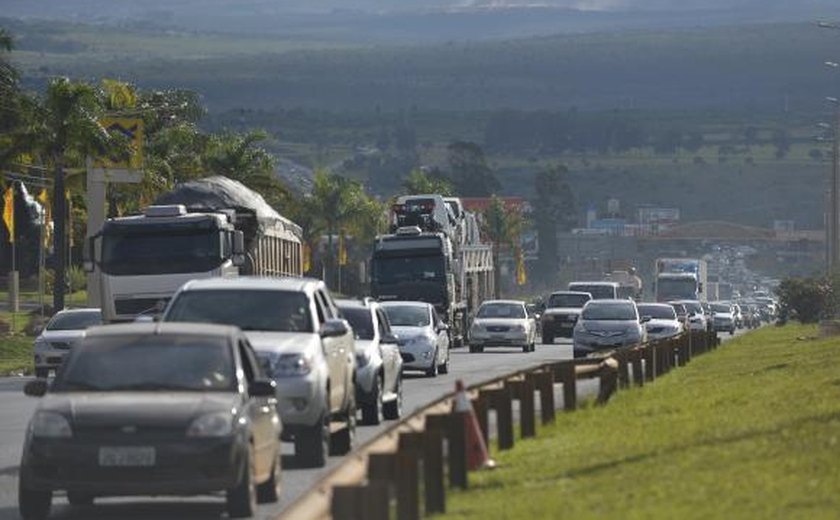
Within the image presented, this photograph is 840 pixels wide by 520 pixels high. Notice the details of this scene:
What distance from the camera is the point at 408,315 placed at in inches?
1966

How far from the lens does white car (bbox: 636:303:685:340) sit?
2744 inches

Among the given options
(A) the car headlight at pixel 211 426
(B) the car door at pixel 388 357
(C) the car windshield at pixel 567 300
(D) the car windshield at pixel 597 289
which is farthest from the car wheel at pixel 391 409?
(D) the car windshield at pixel 597 289

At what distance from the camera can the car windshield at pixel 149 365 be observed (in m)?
20.2

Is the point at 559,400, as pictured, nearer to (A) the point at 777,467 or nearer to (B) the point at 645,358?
(B) the point at 645,358

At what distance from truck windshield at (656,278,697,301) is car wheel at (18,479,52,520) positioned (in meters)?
89.5

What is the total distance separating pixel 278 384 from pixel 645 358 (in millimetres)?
18000

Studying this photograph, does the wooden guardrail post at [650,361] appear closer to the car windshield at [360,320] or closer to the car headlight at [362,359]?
the car windshield at [360,320]

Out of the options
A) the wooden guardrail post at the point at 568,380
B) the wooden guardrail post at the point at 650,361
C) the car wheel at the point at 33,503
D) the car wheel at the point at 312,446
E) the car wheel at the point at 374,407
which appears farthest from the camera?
the wooden guardrail post at the point at 650,361

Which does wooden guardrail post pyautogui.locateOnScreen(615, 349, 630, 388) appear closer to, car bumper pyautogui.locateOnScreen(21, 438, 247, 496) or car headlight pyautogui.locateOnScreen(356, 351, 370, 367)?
car headlight pyautogui.locateOnScreen(356, 351, 370, 367)

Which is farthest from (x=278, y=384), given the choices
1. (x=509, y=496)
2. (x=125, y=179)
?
(x=125, y=179)

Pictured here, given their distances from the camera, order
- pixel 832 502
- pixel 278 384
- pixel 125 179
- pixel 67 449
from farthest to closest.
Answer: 1. pixel 125 179
2. pixel 278 384
3. pixel 67 449
4. pixel 832 502

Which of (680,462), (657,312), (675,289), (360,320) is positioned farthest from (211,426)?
(675,289)

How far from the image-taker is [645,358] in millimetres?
41312

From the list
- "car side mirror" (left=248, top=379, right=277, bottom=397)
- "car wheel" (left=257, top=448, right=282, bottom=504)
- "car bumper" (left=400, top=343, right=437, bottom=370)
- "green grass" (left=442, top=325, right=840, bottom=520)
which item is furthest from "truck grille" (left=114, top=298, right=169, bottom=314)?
"car side mirror" (left=248, top=379, right=277, bottom=397)
